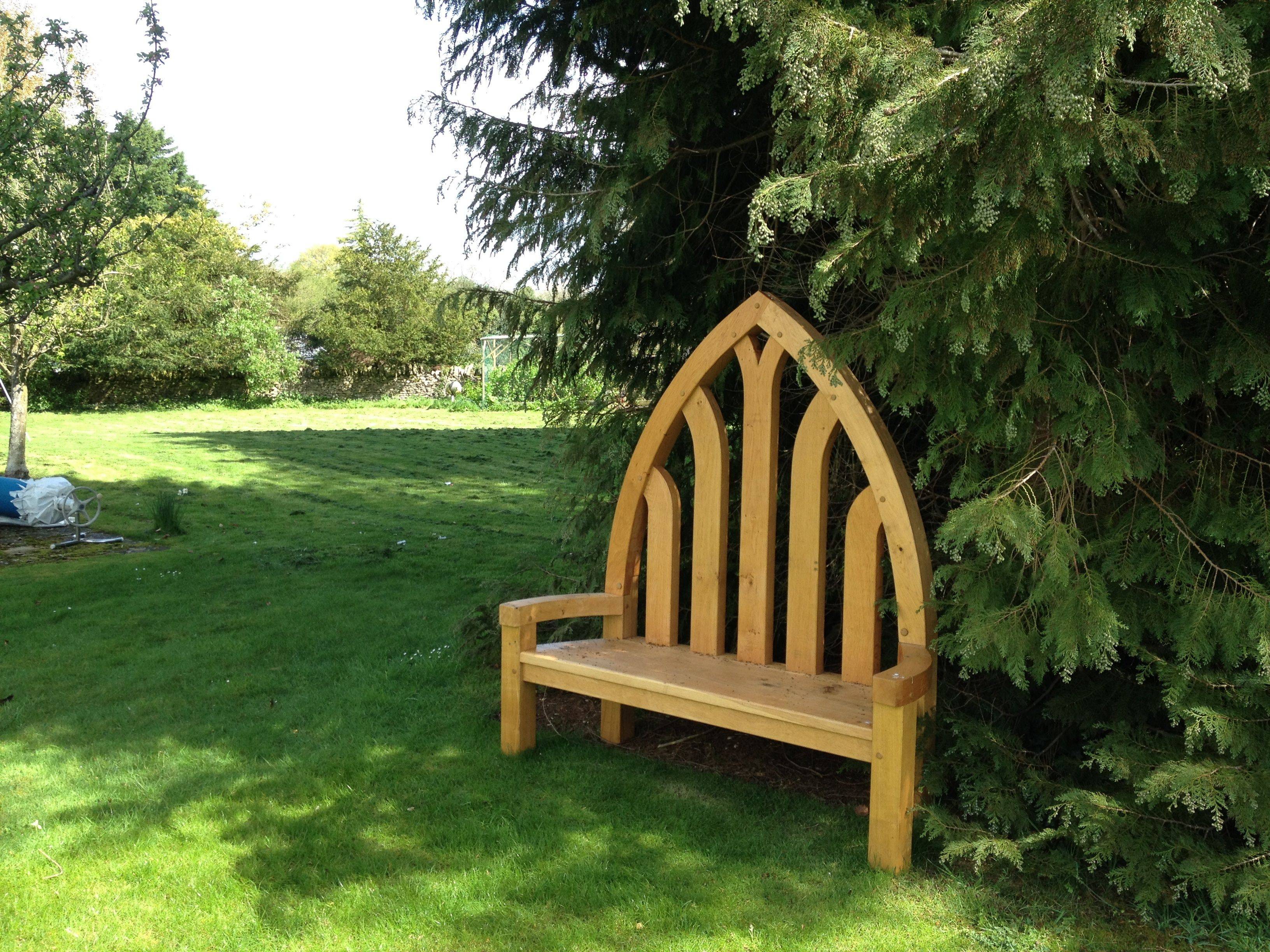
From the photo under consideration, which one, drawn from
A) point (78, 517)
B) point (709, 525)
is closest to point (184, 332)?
point (78, 517)

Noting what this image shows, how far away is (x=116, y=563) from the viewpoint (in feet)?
25.5

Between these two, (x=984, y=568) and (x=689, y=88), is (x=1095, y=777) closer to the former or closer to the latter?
(x=984, y=568)

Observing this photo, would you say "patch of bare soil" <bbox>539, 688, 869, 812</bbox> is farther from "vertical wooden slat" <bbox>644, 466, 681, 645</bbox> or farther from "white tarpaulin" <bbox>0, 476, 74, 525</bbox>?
"white tarpaulin" <bbox>0, 476, 74, 525</bbox>

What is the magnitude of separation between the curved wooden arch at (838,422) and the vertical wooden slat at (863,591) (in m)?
0.09

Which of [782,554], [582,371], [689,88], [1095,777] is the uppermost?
[689,88]

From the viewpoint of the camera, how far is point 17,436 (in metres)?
11.2

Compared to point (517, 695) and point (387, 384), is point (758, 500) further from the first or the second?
point (387, 384)

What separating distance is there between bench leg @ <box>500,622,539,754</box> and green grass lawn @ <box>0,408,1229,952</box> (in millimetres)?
97

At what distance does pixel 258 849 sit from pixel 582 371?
2.61 m

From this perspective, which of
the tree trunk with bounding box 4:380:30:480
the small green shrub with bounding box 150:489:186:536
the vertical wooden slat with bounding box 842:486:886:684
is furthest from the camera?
the tree trunk with bounding box 4:380:30:480

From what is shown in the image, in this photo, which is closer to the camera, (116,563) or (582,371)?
(582,371)

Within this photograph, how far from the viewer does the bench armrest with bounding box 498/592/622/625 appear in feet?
12.5

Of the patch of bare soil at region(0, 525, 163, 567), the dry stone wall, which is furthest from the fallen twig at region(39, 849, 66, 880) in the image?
the dry stone wall

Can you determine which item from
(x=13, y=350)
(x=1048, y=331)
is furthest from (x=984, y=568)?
(x=13, y=350)
